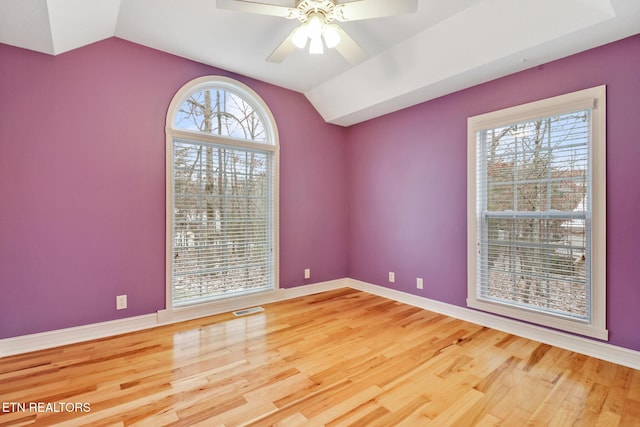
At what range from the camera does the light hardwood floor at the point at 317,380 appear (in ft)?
5.60

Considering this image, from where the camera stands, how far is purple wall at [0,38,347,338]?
2.40 metres

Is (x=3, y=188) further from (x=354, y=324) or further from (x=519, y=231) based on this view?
(x=519, y=231)

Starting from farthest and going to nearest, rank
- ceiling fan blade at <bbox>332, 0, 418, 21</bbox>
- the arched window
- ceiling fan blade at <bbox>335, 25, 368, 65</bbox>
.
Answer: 1. the arched window
2. ceiling fan blade at <bbox>335, 25, 368, 65</bbox>
3. ceiling fan blade at <bbox>332, 0, 418, 21</bbox>

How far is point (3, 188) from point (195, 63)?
6.70 ft

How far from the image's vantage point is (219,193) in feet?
11.3

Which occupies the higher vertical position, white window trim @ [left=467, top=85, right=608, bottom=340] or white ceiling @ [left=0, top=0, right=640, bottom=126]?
white ceiling @ [left=0, top=0, right=640, bottom=126]

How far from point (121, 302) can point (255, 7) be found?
2.78 metres

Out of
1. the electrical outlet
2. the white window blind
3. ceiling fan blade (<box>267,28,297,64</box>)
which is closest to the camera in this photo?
ceiling fan blade (<box>267,28,297,64</box>)

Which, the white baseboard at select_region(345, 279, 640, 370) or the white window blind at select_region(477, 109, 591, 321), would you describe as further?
the white window blind at select_region(477, 109, 591, 321)

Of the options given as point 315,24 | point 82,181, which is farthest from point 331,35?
point 82,181

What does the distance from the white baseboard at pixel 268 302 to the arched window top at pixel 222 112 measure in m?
1.95

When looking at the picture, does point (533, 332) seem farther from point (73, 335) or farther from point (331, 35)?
point (73, 335)

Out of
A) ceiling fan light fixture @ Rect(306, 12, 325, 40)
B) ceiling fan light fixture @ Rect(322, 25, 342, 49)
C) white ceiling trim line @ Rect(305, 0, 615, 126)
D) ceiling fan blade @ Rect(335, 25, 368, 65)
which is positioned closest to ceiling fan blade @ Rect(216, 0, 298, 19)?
ceiling fan light fixture @ Rect(306, 12, 325, 40)

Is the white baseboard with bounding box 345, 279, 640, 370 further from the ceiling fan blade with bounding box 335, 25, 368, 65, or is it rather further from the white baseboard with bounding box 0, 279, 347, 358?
the ceiling fan blade with bounding box 335, 25, 368, 65
